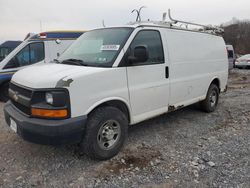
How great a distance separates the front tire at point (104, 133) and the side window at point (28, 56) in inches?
220

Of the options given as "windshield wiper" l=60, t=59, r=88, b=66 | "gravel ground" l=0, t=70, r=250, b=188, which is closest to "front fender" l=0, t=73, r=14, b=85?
"gravel ground" l=0, t=70, r=250, b=188

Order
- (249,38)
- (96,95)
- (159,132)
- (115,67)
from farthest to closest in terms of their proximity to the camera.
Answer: (249,38) < (159,132) < (115,67) < (96,95)

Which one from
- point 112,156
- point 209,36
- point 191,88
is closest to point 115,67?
point 112,156

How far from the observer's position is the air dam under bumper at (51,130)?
9.98 feet

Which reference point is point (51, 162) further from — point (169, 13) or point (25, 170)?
point (169, 13)

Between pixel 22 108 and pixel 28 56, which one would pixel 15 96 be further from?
pixel 28 56

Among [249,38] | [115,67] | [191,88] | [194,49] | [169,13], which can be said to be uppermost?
[249,38]

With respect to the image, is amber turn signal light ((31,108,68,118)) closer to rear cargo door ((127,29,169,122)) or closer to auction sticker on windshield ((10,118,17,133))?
auction sticker on windshield ((10,118,17,133))

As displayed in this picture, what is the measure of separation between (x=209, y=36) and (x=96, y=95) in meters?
3.95

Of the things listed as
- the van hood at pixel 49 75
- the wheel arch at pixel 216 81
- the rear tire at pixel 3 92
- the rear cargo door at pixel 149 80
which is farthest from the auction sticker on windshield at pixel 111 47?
the rear tire at pixel 3 92

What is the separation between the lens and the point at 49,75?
3207 millimetres

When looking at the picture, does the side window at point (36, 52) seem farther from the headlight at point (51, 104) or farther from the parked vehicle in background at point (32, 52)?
the headlight at point (51, 104)

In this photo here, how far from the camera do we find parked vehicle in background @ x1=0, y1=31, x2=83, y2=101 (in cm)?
778

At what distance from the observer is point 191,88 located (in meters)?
5.23
